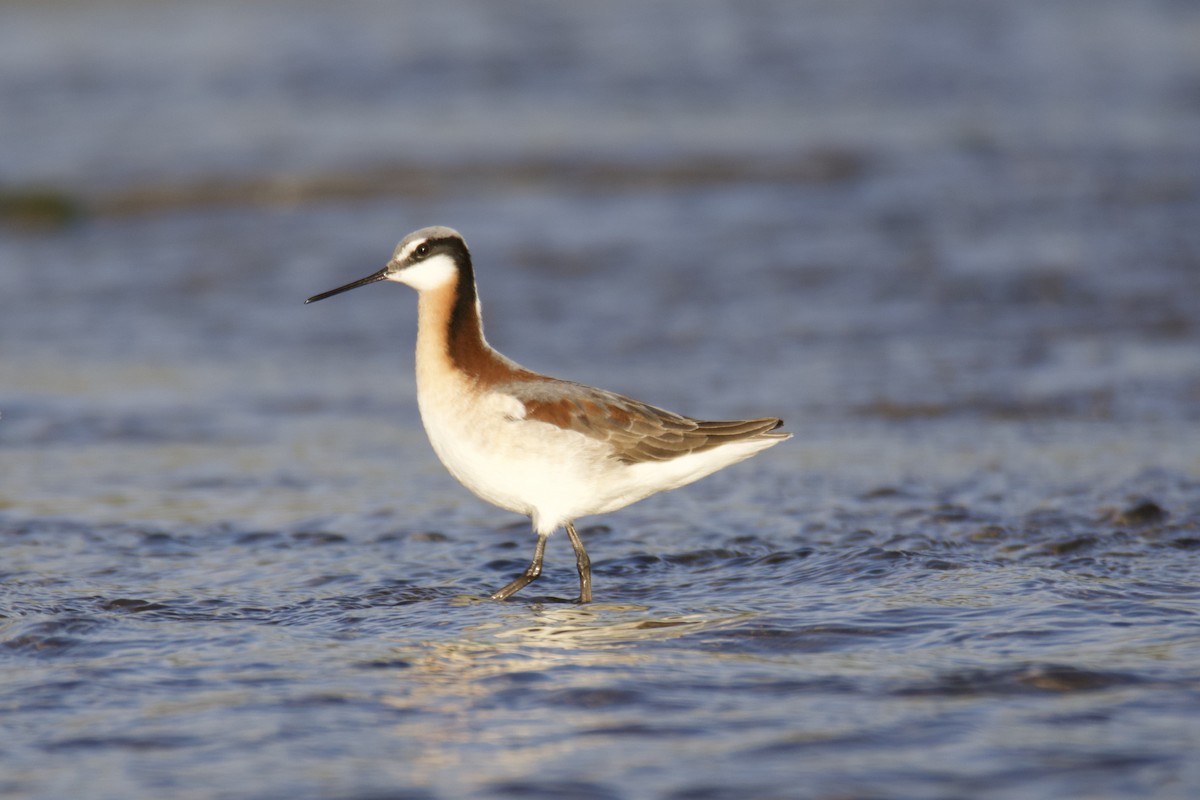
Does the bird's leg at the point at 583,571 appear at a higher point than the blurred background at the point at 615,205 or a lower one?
lower

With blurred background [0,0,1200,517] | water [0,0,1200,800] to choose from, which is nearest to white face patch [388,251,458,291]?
water [0,0,1200,800]

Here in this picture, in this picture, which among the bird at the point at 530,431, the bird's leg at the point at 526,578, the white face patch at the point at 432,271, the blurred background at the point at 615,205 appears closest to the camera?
the bird at the point at 530,431

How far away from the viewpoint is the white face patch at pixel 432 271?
7219 mm

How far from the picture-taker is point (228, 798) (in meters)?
4.78

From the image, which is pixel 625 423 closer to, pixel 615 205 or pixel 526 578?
pixel 526 578

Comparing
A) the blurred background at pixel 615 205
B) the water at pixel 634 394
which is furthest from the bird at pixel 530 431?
the blurred background at pixel 615 205

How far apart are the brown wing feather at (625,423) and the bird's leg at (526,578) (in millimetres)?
544

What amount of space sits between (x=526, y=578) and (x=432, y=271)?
4.79 ft

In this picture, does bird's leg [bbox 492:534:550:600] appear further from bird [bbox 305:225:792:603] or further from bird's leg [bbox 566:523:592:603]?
bird's leg [bbox 566:523:592:603]

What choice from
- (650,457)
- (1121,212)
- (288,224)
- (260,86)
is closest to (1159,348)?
(1121,212)

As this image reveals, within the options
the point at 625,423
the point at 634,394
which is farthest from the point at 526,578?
the point at 634,394

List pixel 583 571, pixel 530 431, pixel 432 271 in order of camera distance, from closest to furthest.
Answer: pixel 530 431, pixel 583 571, pixel 432 271

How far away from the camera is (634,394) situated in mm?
10703

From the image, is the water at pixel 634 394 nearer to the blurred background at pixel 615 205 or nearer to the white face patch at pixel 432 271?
the blurred background at pixel 615 205
